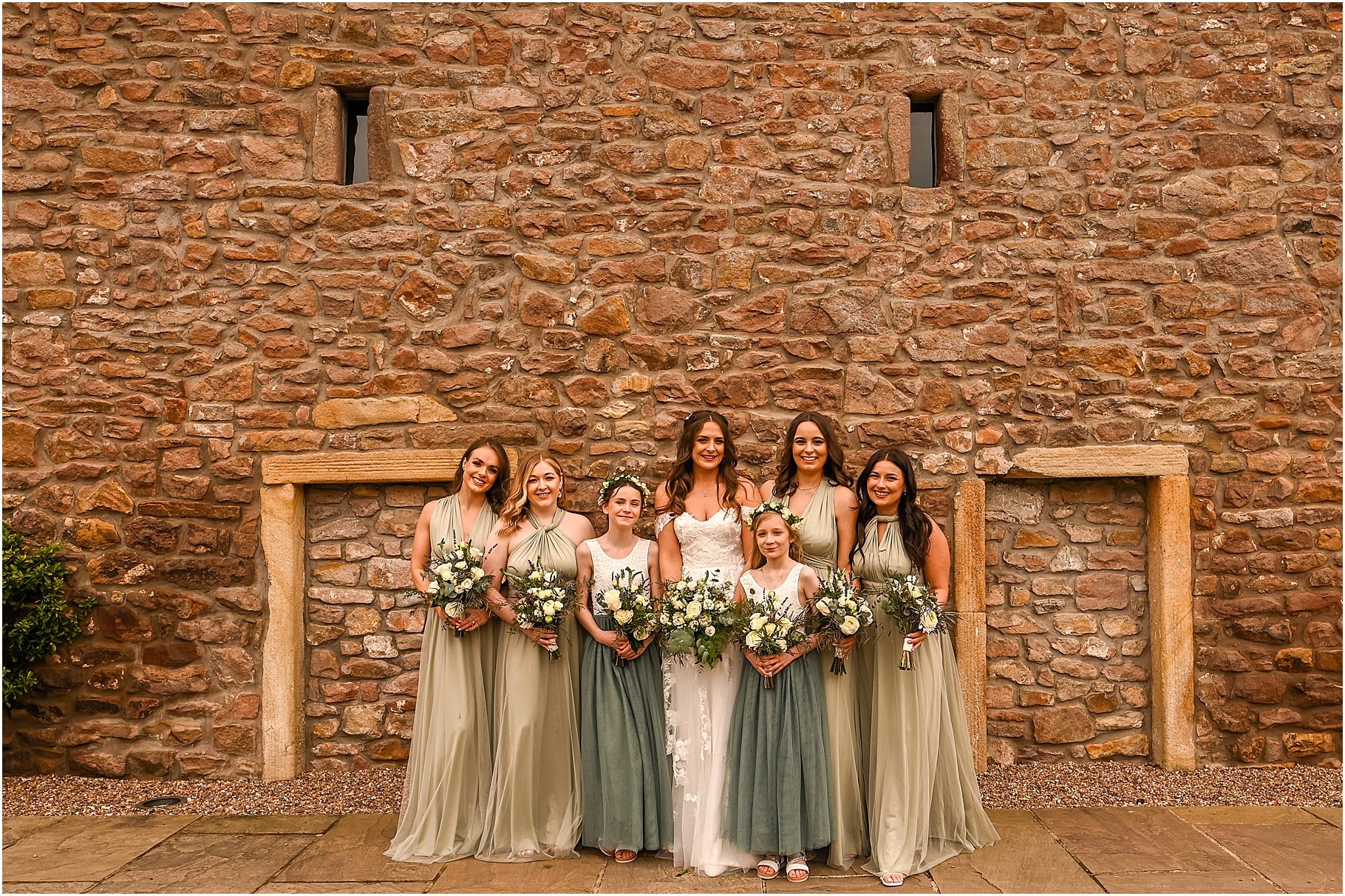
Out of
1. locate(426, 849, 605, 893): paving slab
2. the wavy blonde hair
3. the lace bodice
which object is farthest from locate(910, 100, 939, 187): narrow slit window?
locate(426, 849, 605, 893): paving slab

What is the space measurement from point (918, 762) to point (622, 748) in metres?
1.38

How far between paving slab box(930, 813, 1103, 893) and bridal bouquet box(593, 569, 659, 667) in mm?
1705

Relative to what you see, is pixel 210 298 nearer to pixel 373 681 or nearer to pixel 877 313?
pixel 373 681

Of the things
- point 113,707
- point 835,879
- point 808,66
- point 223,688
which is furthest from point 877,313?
point 113,707

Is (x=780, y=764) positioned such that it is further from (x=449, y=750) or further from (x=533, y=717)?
(x=449, y=750)

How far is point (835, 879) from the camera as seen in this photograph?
155 inches

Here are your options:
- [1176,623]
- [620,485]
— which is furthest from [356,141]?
[1176,623]

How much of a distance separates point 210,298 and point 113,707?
2.59 metres

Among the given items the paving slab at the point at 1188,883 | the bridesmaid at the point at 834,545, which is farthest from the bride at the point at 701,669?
the paving slab at the point at 1188,883

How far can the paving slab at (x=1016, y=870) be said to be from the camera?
3.92 meters

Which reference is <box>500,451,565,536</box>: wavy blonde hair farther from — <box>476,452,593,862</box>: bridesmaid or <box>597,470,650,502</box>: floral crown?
<box>597,470,650,502</box>: floral crown

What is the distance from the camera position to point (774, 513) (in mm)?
4066

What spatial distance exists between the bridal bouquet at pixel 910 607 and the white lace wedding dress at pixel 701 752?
72 cm

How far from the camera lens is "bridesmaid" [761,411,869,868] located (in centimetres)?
411
